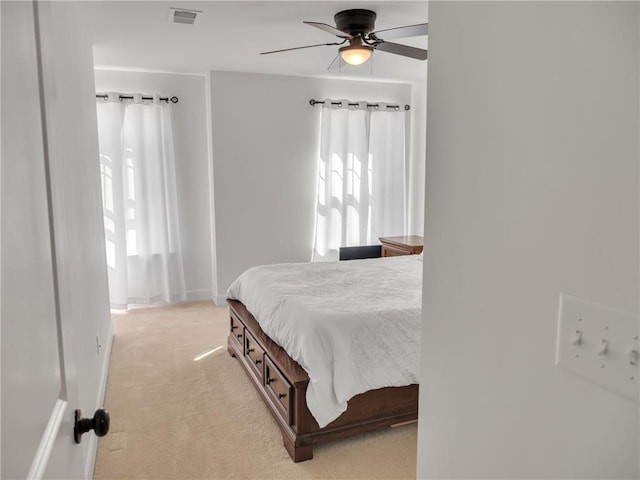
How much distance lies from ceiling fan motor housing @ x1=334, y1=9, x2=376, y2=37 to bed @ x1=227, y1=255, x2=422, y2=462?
1.75 meters

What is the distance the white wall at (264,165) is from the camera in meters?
5.26

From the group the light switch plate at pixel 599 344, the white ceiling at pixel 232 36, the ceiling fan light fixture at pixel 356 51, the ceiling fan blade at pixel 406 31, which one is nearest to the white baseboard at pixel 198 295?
the white ceiling at pixel 232 36

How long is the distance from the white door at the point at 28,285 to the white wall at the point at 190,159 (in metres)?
4.49

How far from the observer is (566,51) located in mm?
821

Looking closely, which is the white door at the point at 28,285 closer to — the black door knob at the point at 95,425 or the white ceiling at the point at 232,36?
the black door knob at the point at 95,425

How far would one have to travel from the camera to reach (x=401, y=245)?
17.1 feet

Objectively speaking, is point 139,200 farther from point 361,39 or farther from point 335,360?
point 335,360

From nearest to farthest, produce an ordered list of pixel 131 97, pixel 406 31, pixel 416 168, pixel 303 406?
1. pixel 303 406
2. pixel 406 31
3. pixel 131 97
4. pixel 416 168

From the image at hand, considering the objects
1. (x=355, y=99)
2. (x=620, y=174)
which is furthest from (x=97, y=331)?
(x=355, y=99)

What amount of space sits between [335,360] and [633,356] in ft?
6.21

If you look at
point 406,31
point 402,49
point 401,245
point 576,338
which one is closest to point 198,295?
point 401,245

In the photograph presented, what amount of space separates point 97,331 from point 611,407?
299 centimetres

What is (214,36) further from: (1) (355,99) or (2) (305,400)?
(2) (305,400)

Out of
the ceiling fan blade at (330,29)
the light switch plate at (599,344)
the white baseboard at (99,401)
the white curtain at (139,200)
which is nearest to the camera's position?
the light switch plate at (599,344)
